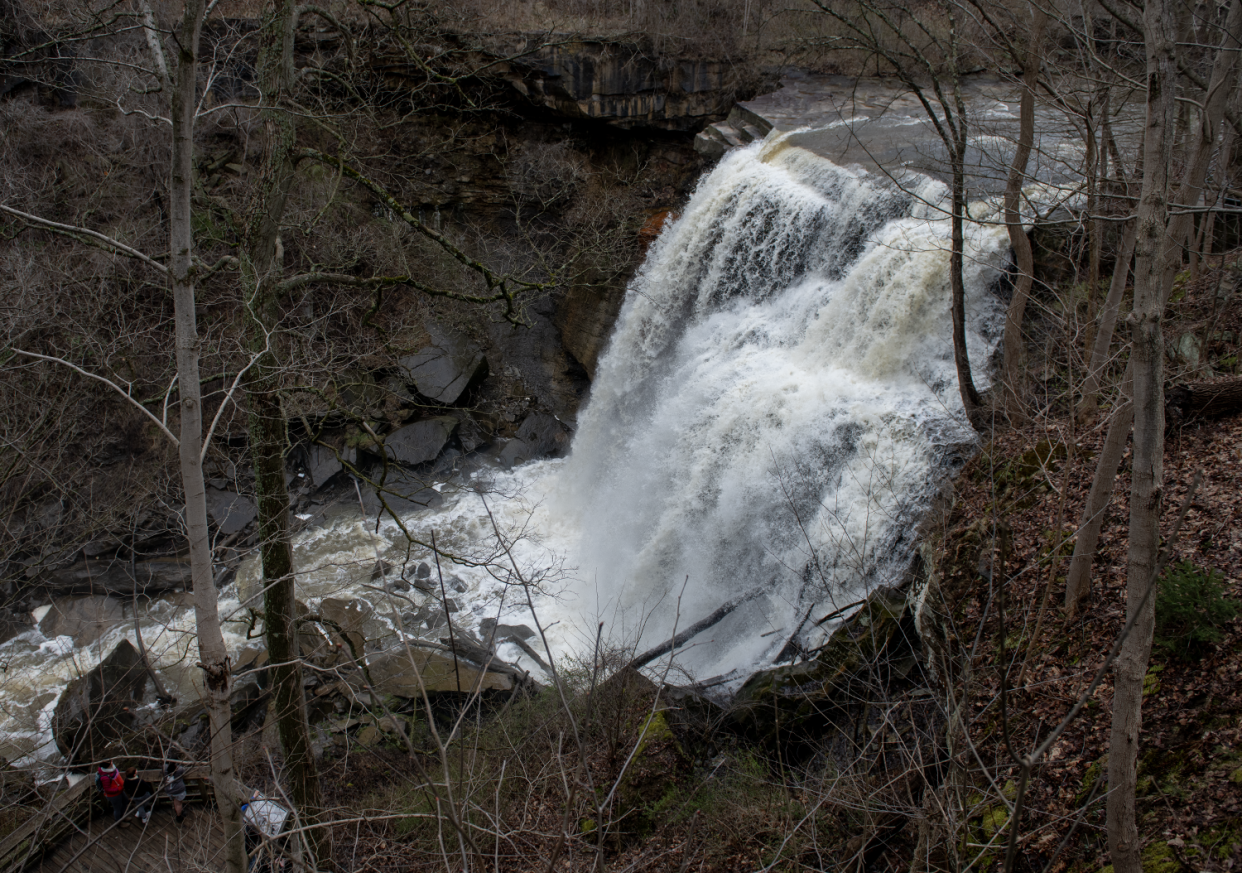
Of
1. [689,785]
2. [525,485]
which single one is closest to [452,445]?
[525,485]

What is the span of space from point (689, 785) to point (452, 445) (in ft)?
30.0

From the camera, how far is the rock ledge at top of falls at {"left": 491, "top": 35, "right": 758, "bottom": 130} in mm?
14469

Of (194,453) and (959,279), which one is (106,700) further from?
(959,279)

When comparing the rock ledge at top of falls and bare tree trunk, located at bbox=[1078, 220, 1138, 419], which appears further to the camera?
the rock ledge at top of falls

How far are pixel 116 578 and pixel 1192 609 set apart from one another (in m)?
13.0

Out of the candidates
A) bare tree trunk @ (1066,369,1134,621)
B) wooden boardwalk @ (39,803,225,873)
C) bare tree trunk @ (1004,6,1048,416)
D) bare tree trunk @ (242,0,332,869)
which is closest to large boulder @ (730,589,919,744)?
bare tree trunk @ (1066,369,1134,621)

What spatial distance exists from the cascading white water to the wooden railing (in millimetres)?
1270

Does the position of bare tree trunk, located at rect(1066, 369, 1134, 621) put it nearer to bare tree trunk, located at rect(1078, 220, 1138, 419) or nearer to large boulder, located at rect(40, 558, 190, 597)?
bare tree trunk, located at rect(1078, 220, 1138, 419)

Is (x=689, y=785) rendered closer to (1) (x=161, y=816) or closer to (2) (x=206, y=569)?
(2) (x=206, y=569)

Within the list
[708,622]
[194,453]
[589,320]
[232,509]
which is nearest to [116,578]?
[232,509]

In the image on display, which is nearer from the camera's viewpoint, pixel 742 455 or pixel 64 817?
pixel 64 817

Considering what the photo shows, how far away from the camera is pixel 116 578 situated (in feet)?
36.0

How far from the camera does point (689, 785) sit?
6227 mm

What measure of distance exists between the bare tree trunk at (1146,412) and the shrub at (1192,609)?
1726mm
